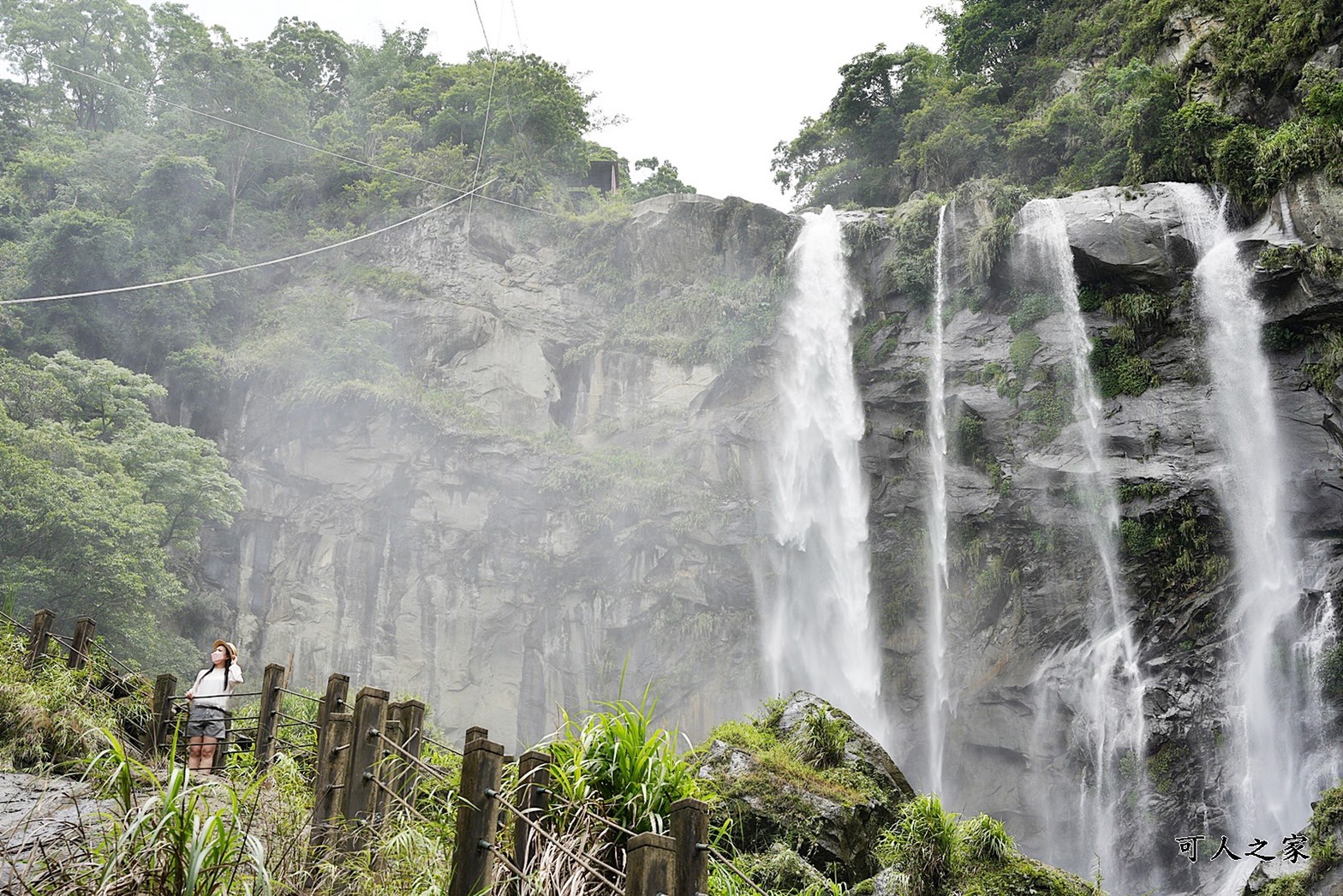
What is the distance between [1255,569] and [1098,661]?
2898 mm

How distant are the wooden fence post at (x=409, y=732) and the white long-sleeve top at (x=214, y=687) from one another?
2.31 m

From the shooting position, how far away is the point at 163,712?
23.6 feet

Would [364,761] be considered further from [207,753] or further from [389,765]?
[207,753]

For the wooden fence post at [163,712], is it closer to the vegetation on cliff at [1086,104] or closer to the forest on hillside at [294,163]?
the forest on hillside at [294,163]

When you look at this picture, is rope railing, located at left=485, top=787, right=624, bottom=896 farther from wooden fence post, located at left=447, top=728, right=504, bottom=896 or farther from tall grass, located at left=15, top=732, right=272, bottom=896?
tall grass, located at left=15, top=732, right=272, bottom=896

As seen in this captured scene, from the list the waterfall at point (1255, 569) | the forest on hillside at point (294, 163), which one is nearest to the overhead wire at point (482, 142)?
the forest on hillside at point (294, 163)

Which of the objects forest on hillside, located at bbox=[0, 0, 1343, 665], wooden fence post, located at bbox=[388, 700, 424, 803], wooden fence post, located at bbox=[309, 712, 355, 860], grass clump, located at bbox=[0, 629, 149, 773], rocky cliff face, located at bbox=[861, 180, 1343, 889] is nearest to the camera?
wooden fence post, located at bbox=[309, 712, 355, 860]

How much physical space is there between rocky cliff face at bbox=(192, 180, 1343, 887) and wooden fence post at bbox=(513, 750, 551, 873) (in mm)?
14044

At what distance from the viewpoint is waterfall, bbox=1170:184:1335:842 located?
14.5m

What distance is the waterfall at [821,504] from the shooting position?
19984 millimetres

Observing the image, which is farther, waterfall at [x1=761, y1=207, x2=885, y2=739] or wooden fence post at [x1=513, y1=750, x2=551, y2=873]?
waterfall at [x1=761, y1=207, x2=885, y2=739]

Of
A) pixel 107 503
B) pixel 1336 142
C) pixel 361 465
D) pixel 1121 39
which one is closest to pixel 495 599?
pixel 361 465

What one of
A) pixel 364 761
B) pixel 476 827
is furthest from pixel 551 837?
pixel 364 761

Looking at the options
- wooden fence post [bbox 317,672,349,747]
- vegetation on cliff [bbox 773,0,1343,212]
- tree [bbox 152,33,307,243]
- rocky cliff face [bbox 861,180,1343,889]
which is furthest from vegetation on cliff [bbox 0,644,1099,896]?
tree [bbox 152,33,307,243]
